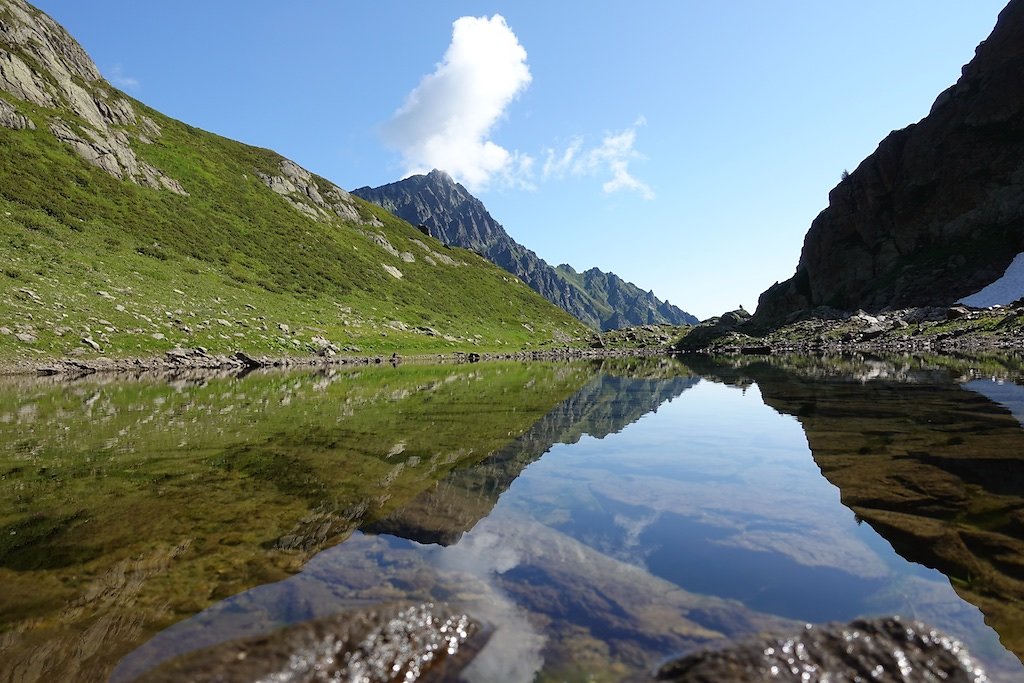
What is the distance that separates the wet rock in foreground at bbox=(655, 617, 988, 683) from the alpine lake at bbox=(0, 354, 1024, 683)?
23 cm

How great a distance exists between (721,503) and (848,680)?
4897mm

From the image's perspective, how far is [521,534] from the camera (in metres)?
7.10

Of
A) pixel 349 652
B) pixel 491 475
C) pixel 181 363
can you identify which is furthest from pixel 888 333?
pixel 349 652

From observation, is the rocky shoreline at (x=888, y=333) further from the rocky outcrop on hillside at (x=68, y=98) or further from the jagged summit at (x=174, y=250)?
the rocky outcrop on hillside at (x=68, y=98)

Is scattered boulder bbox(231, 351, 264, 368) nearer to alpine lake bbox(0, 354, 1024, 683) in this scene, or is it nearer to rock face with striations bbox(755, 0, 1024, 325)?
alpine lake bbox(0, 354, 1024, 683)

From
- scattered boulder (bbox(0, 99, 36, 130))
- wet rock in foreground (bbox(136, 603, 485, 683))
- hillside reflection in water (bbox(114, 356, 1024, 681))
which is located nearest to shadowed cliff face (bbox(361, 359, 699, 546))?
hillside reflection in water (bbox(114, 356, 1024, 681))

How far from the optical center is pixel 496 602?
5145 millimetres

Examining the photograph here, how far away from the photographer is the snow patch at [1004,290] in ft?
228

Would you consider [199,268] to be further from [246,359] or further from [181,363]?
[181,363]

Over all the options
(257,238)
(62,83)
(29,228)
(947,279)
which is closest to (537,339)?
(257,238)

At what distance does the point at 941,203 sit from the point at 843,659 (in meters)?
116

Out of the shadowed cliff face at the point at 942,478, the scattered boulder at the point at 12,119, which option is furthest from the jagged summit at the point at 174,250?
the shadowed cliff face at the point at 942,478

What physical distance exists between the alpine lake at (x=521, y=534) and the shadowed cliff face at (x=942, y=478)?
0.16ft

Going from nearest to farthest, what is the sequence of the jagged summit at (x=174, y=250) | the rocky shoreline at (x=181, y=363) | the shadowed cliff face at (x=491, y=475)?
the shadowed cliff face at (x=491, y=475), the rocky shoreline at (x=181, y=363), the jagged summit at (x=174, y=250)
